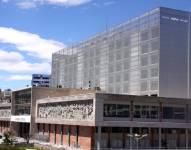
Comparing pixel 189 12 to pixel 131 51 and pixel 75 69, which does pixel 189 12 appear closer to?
pixel 131 51

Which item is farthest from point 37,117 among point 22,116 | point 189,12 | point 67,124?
point 189,12

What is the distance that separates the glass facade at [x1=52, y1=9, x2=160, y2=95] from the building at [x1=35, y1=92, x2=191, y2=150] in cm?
2587

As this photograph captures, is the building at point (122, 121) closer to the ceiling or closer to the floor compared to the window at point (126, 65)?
closer to the floor

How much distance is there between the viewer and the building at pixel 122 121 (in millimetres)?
Answer: 64812

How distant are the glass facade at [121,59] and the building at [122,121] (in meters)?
25.9

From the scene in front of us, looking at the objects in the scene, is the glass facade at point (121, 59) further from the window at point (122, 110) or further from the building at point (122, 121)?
the window at point (122, 110)

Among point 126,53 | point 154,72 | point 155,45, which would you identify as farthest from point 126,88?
point 155,45

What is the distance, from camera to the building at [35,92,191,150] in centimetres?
6481

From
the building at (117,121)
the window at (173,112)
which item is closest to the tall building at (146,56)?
the window at (173,112)

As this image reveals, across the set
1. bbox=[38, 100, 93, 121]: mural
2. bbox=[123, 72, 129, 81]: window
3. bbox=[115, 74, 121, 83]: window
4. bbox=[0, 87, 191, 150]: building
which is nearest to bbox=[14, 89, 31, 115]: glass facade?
bbox=[38, 100, 93, 121]: mural

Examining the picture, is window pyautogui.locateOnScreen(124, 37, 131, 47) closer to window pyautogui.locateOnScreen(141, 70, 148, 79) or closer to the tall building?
the tall building

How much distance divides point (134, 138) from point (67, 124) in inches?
521

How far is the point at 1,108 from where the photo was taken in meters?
123

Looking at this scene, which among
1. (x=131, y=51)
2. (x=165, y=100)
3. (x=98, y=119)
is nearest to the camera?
(x=98, y=119)
